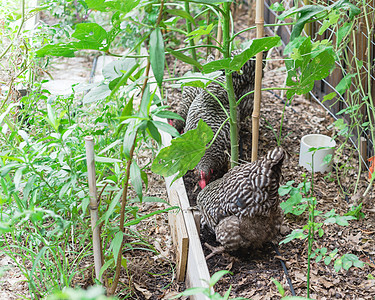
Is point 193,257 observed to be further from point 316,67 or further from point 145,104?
point 316,67

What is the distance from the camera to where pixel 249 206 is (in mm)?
2385

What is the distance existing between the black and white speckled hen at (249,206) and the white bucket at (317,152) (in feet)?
A: 2.70

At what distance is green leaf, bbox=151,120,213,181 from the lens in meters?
2.04

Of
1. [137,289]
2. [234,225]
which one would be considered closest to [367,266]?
[234,225]

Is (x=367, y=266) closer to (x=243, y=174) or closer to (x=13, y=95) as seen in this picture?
(x=243, y=174)

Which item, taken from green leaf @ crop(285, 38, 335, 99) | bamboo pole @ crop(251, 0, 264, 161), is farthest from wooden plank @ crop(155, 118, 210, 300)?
green leaf @ crop(285, 38, 335, 99)

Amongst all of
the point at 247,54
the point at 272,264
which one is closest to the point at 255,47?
the point at 247,54

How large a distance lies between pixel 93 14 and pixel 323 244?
3.91 metres

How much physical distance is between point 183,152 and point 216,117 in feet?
3.57

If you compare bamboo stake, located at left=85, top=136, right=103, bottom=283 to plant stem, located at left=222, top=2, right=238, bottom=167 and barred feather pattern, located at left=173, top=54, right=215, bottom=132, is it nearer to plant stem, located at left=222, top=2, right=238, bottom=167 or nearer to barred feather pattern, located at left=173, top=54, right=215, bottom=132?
plant stem, located at left=222, top=2, right=238, bottom=167

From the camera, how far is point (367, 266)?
8.02ft

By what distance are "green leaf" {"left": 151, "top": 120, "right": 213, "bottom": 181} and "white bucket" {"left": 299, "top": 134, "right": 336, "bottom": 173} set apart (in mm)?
1266

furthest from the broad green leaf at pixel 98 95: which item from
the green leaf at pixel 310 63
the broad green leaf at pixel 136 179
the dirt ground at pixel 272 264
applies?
the green leaf at pixel 310 63

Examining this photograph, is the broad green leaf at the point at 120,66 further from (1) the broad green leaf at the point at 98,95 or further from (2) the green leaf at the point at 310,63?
(2) the green leaf at the point at 310,63
